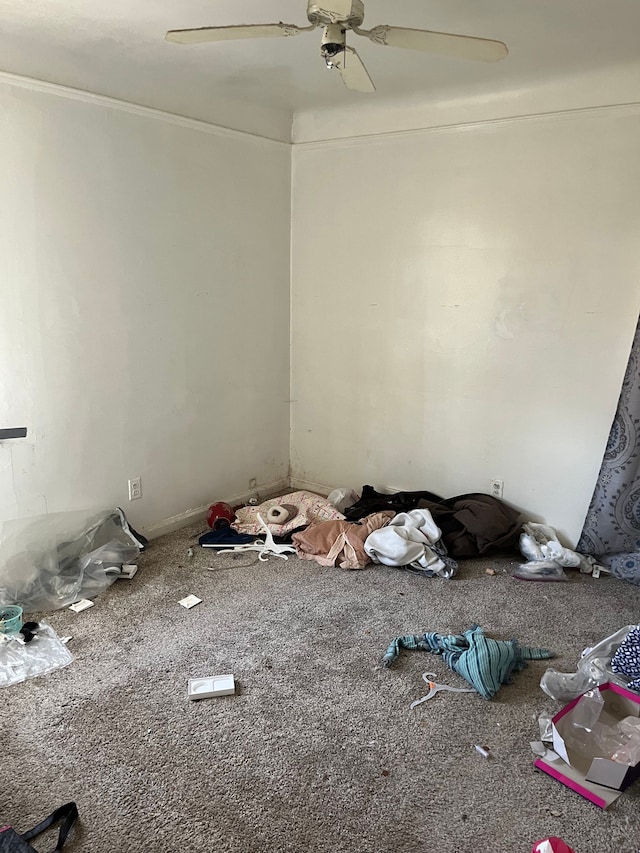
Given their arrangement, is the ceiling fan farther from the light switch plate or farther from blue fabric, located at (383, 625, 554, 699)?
the light switch plate

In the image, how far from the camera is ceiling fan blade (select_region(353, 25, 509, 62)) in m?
1.86

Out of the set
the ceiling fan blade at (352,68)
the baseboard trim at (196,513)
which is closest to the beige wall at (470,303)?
the baseboard trim at (196,513)

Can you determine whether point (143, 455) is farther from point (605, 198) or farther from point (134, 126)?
point (605, 198)

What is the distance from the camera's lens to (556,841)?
1.66 m

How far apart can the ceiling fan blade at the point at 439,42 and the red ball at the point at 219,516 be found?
263cm

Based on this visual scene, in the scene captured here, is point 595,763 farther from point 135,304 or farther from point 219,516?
point 135,304

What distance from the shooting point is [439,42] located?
190 centimetres

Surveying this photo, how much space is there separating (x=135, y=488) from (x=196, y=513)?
0.51m


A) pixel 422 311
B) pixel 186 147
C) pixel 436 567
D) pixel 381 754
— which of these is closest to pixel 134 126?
pixel 186 147

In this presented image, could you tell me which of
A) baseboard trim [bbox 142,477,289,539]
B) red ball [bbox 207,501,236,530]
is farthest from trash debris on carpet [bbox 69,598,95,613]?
red ball [bbox 207,501,236,530]

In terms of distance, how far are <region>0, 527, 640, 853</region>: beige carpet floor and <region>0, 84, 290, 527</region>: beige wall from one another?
751 millimetres

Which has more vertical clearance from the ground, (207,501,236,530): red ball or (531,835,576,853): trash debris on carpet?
(207,501,236,530): red ball

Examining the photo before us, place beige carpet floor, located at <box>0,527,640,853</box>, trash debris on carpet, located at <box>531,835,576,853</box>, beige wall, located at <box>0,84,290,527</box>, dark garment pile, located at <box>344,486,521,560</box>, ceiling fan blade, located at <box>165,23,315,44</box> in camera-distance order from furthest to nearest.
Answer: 1. dark garment pile, located at <box>344,486,521,560</box>
2. beige wall, located at <box>0,84,290,527</box>
3. ceiling fan blade, located at <box>165,23,315,44</box>
4. beige carpet floor, located at <box>0,527,640,853</box>
5. trash debris on carpet, located at <box>531,835,576,853</box>

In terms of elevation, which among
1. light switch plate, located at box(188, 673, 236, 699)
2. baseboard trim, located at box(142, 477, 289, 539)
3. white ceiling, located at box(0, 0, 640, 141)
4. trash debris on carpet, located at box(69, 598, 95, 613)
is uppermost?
white ceiling, located at box(0, 0, 640, 141)
